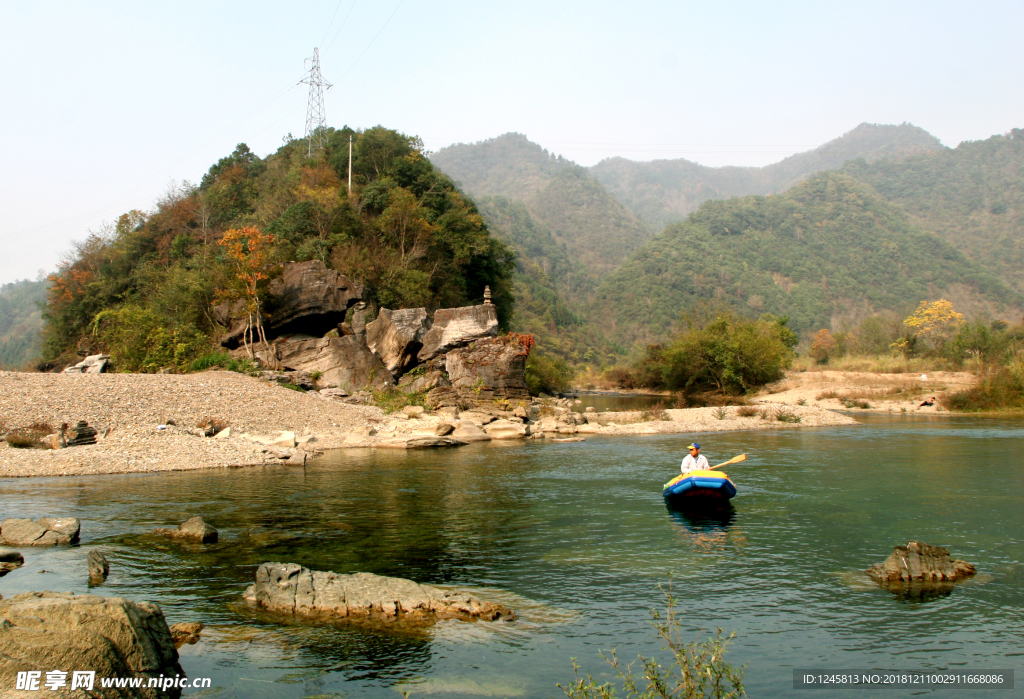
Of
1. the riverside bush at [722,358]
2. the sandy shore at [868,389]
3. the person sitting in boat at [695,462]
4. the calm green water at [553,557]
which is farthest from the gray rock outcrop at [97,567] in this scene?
the riverside bush at [722,358]

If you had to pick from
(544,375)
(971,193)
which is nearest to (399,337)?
(544,375)

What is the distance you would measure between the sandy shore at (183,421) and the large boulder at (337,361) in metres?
3.04

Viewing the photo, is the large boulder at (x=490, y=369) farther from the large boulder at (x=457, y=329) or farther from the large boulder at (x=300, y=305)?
the large boulder at (x=300, y=305)

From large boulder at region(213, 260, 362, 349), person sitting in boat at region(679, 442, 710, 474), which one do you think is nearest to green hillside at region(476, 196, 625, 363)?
large boulder at region(213, 260, 362, 349)

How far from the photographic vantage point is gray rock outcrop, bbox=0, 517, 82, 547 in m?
10.9

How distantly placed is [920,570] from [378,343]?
28.1m

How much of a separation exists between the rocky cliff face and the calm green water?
434 inches

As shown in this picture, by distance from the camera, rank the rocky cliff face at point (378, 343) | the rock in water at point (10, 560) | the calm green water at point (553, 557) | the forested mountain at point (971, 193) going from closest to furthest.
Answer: the calm green water at point (553, 557) → the rock in water at point (10, 560) → the rocky cliff face at point (378, 343) → the forested mountain at point (971, 193)

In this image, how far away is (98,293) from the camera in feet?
152

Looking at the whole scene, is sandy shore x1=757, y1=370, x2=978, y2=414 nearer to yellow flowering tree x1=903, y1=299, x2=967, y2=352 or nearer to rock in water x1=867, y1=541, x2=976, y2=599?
yellow flowering tree x1=903, y1=299, x2=967, y2=352

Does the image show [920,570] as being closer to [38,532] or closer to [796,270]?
[38,532]

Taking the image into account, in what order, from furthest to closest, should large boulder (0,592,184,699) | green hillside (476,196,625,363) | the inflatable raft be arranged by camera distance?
green hillside (476,196,625,363), the inflatable raft, large boulder (0,592,184,699)

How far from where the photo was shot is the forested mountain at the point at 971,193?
124m

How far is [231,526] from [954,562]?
12345 millimetres
